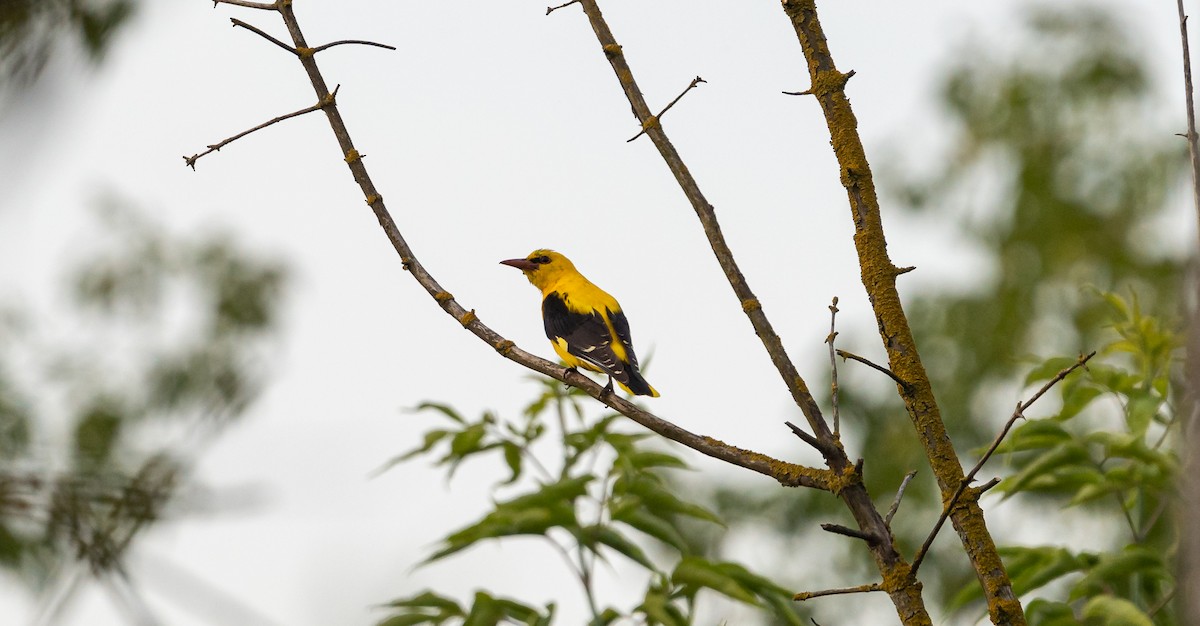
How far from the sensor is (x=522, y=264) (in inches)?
270

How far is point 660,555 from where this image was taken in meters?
11.1

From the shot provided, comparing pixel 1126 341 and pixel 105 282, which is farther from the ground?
pixel 105 282

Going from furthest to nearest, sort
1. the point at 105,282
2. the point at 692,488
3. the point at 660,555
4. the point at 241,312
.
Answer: the point at 692,488
the point at 660,555
the point at 105,282
the point at 241,312

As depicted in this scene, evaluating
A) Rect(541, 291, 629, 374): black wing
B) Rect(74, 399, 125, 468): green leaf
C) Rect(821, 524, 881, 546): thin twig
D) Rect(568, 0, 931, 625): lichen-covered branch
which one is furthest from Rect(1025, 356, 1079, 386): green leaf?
Rect(74, 399, 125, 468): green leaf

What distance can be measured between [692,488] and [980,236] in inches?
187

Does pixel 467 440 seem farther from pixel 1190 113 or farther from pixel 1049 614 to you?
pixel 1190 113

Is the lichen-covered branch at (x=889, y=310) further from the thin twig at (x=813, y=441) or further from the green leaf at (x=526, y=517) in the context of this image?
the green leaf at (x=526, y=517)

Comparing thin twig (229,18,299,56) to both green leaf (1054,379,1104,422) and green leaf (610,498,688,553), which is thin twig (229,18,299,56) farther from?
green leaf (1054,379,1104,422)

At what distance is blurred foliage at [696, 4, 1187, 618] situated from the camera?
13.2 metres

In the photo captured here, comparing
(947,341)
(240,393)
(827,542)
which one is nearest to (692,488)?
(827,542)

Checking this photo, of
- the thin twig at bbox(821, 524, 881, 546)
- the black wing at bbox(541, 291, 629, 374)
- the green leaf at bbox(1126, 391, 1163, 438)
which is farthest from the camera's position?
the black wing at bbox(541, 291, 629, 374)

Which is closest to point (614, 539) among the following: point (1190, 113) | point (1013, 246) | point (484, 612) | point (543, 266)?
point (484, 612)

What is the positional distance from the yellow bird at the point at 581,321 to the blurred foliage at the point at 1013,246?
6.51 metres

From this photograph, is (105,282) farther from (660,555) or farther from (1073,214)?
(1073,214)
